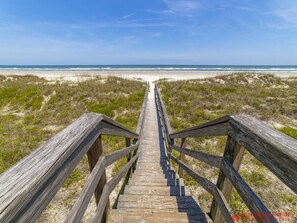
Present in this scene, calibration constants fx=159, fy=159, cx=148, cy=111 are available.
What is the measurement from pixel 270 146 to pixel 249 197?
1.42 feet

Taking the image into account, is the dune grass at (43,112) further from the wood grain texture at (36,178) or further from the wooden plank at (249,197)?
the wood grain texture at (36,178)

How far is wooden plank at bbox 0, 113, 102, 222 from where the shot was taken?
1.77 feet

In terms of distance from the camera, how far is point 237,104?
34.3 ft

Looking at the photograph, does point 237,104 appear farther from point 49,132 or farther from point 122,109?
point 49,132

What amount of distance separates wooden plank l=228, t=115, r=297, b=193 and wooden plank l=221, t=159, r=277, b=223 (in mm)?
262

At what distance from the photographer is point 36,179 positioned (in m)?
0.64

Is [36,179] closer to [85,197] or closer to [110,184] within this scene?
[85,197]

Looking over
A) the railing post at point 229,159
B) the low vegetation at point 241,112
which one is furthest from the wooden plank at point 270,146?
the low vegetation at point 241,112

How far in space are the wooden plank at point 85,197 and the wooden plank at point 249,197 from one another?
1.11 meters

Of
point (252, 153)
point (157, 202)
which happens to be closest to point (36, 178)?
point (252, 153)

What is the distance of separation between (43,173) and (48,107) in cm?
1194

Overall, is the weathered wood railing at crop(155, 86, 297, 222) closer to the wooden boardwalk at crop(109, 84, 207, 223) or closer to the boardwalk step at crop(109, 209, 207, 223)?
the boardwalk step at crop(109, 209, 207, 223)

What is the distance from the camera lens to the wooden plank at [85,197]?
947 mm

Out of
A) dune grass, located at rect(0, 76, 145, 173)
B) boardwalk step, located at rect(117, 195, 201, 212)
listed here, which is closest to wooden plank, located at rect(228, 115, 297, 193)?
boardwalk step, located at rect(117, 195, 201, 212)
